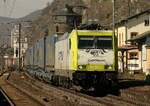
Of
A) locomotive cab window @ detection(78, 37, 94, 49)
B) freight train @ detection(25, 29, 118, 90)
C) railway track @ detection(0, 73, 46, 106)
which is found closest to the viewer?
railway track @ detection(0, 73, 46, 106)

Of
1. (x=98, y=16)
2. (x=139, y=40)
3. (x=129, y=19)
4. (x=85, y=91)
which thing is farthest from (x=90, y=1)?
(x=85, y=91)

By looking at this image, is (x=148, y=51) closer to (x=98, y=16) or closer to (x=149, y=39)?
(x=149, y=39)

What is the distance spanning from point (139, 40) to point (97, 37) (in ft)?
69.2

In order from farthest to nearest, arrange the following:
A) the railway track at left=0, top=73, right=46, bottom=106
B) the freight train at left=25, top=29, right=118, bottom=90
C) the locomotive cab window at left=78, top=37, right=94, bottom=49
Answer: the locomotive cab window at left=78, top=37, right=94, bottom=49, the freight train at left=25, top=29, right=118, bottom=90, the railway track at left=0, top=73, right=46, bottom=106

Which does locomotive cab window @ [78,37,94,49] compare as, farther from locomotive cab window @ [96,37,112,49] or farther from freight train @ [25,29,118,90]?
locomotive cab window @ [96,37,112,49]

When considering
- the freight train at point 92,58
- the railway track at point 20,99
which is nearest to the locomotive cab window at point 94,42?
the freight train at point 92,58

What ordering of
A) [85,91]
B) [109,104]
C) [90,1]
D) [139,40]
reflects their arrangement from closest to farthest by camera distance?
[109,104] < [85,91] < [139,40] < [90,1]

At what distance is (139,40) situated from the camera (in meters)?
45.0

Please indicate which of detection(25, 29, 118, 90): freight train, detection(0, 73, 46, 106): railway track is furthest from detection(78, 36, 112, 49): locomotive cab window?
detection(0, 73, 46, 106): railway track

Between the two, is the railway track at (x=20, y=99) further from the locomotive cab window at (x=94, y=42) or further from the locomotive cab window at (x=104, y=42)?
the locomotive cab window at (x=104, y=42)

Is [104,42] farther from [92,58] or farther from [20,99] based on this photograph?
[20,99]

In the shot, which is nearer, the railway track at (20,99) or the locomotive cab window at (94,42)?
the railway track at (20,99)

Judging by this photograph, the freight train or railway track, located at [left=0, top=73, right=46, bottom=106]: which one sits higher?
the freight train

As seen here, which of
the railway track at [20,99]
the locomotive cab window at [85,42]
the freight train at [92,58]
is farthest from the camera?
the locomotive cab window at [85,42]
